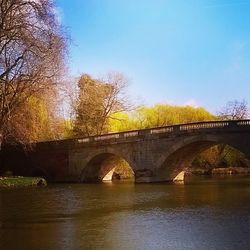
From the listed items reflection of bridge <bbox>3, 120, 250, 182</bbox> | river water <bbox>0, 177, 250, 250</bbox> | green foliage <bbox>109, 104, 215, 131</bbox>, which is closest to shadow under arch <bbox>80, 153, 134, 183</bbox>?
reflection of bridge <bbox>3, 120, 250, 182</bbox>

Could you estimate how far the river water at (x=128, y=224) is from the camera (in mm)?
11000

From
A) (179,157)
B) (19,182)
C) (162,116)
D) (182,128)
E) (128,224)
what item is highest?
(162,116)

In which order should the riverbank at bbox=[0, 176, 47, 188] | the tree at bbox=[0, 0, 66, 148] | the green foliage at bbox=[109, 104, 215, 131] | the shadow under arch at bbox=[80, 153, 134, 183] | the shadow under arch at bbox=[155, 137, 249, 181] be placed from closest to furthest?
1. the tree at bbox=[0, 0, 66, 148]
2. the riverbank at bbox=[0, 176, 47, 188]
3. the shadow under arch at bbox=[155, 137, 249, 181]
4. the shadow under arch at bbox=[80, 153, 134, 183]
5. the green foliage at bbox=[109, 104, 215, 131]

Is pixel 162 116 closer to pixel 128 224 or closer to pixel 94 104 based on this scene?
pixel 94 104

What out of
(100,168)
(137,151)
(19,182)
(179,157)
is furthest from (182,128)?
(19,182)

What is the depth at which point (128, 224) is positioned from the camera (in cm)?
1370

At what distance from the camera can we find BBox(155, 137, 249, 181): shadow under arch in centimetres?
3372

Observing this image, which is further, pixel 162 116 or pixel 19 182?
pixel 162 116

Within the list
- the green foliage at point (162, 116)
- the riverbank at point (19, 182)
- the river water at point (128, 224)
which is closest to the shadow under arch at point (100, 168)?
the riverbank at point (19, 182)

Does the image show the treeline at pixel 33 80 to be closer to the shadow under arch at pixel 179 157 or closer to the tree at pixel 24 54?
the tree at pixel 24 54

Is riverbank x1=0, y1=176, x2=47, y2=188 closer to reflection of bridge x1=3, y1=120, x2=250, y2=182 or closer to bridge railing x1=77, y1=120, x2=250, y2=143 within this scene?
reflection of bridge x1=3, y1=120, x2=250, y2=182

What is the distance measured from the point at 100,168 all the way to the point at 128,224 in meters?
28.4

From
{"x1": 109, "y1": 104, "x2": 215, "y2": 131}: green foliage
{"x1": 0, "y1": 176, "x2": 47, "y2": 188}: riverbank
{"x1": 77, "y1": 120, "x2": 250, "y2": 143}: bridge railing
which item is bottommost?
{"x1": 0, "y1": 176, "x2": 47, "y2": 188}: riverbank

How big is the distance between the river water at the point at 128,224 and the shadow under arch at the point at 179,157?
43.3 ft
